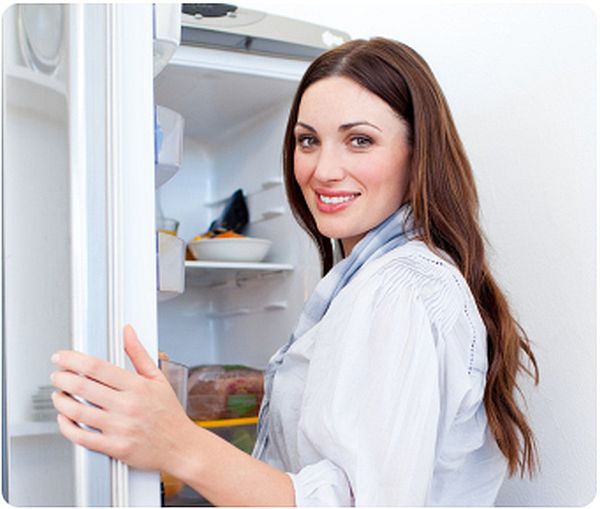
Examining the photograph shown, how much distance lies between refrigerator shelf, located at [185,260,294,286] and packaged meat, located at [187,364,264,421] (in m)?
0.23

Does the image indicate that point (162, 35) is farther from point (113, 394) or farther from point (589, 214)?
point (589, 214)

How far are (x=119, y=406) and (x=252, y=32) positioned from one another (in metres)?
1.05

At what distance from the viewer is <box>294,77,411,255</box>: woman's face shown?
1.24 m

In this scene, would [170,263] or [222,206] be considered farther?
[222,206]

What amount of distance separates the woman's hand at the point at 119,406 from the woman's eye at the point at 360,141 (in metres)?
0.50

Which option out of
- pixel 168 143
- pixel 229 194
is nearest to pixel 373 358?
pixel 168 143

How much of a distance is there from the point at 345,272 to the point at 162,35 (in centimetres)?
43

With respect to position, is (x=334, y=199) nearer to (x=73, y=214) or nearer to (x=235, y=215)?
(x=73, y=214)

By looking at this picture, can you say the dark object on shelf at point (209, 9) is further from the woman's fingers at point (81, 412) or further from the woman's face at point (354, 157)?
the woman's fingers at point (81, 412)

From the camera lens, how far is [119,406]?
0.87 m

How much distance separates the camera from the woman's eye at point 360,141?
1247 millimetres

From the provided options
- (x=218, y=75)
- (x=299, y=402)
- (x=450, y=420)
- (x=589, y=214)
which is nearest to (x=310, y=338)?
(x=299, y=402)

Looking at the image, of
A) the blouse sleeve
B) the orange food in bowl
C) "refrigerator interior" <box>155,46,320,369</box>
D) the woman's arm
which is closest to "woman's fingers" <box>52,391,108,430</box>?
the woman's arm

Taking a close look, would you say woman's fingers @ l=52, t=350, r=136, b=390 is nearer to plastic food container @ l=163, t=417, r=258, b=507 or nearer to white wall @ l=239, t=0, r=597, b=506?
white wall @ l=239, t=0, r=597, b=506
